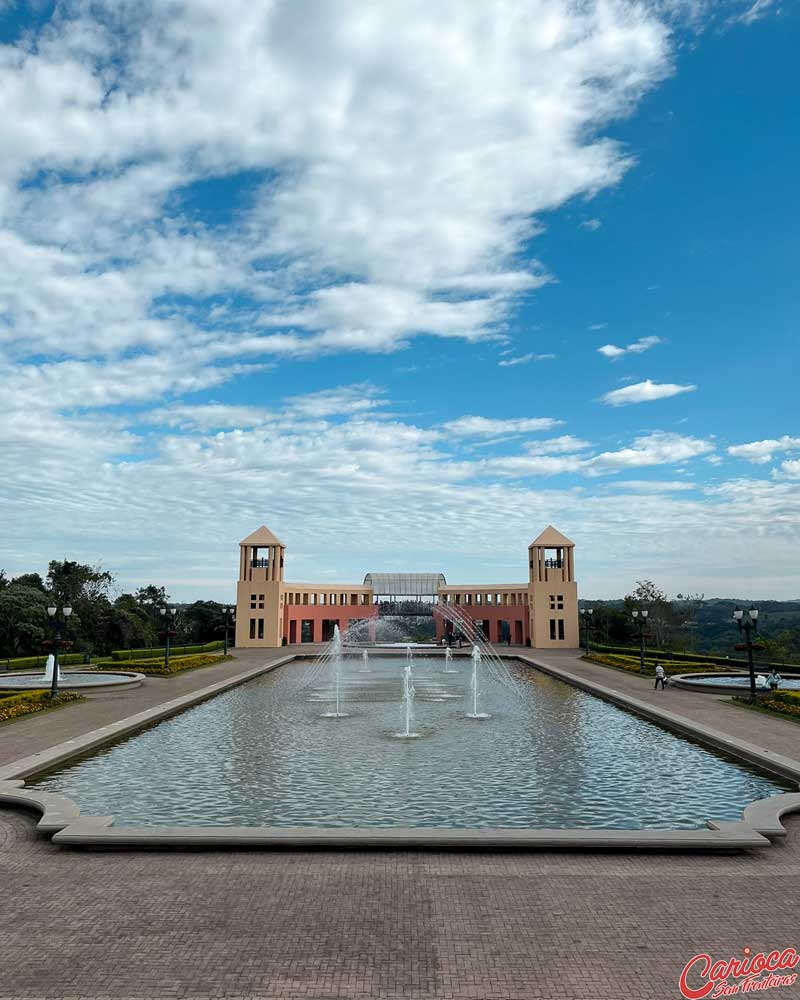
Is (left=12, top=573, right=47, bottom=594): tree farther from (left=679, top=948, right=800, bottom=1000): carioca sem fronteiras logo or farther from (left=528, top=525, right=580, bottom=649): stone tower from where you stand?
(left=679, top=948, right=800, bottom=1000): carioca sem fronteiras logo

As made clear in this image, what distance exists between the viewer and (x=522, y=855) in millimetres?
8625

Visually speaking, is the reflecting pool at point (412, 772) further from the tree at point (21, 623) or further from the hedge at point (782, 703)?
the tree at point (21, 623)

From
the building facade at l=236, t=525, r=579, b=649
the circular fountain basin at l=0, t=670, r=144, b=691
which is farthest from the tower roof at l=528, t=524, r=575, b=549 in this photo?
the circular fountain basin at l=0, t=670, r=144, b=691

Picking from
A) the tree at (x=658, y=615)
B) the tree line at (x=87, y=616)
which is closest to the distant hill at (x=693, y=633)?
the tree at (x=658, y=615)

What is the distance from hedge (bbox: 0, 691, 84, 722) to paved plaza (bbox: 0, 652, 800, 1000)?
10134mm

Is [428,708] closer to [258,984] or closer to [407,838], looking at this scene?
[407,838]

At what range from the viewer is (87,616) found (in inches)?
1967

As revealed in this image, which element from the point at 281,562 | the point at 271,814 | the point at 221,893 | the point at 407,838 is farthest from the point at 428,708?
the point at 281,562

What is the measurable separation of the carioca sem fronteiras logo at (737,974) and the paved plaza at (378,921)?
0.31 feet

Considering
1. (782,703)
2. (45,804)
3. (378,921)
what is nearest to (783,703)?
(782,703)

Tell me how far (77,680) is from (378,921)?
25.0 m

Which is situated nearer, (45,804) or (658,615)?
(45,804)

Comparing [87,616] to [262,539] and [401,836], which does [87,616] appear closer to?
[262,539]

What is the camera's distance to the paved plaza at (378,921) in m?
5.68
